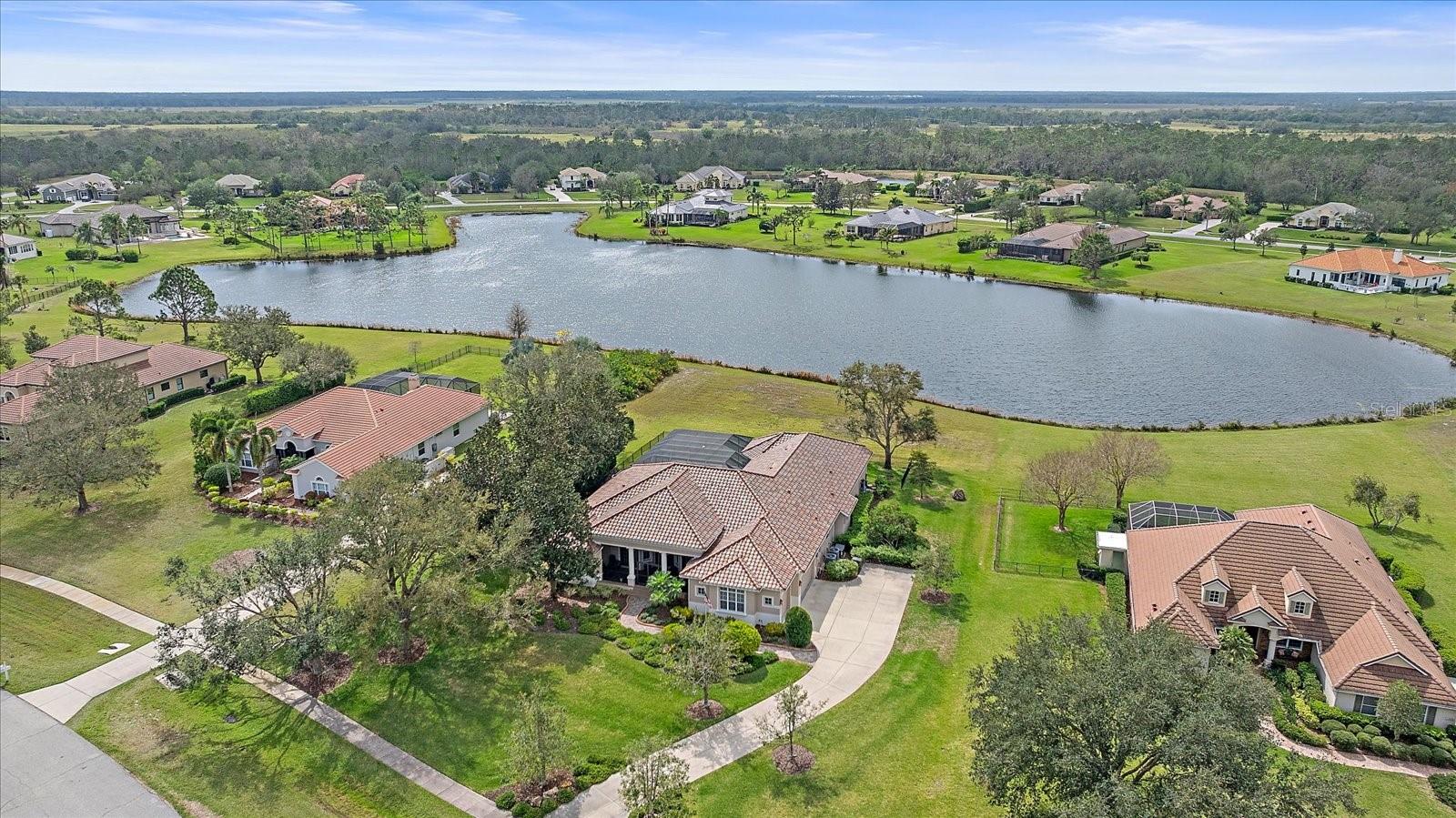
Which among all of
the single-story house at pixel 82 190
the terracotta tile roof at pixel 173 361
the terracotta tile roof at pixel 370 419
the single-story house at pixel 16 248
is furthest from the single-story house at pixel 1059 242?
the single-story house at pixel 82 190

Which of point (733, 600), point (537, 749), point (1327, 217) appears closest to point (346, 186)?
point (733, 600)

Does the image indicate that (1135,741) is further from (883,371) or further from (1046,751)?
(883,371)

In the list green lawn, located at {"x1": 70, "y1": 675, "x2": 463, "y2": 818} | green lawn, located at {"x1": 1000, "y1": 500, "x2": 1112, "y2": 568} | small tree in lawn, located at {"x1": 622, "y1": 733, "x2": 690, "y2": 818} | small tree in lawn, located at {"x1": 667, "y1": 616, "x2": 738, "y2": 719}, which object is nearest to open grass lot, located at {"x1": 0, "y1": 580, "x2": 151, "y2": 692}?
green lawn, located at {"x1": 70, "y1": 675, "x2": 463, "y2": 818}

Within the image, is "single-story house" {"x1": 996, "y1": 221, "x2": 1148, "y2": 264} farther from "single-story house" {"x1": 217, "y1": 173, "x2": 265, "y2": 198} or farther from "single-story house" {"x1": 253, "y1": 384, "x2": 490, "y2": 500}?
"single-story house" {"x1": 217, "y1": 173, "x2": 265, "y2": 198}

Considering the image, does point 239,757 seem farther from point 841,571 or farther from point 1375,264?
point 1375,264

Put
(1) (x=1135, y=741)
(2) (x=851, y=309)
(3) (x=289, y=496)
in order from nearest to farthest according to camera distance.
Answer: (1) (x=1135, y=741) < (3) (x=289, y=496) < (2) (x=851, y=309)

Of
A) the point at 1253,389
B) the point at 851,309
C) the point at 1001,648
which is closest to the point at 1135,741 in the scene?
the point at 1001,648

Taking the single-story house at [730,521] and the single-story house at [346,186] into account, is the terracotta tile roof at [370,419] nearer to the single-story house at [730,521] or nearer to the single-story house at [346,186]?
the single-story house at [730,521]
